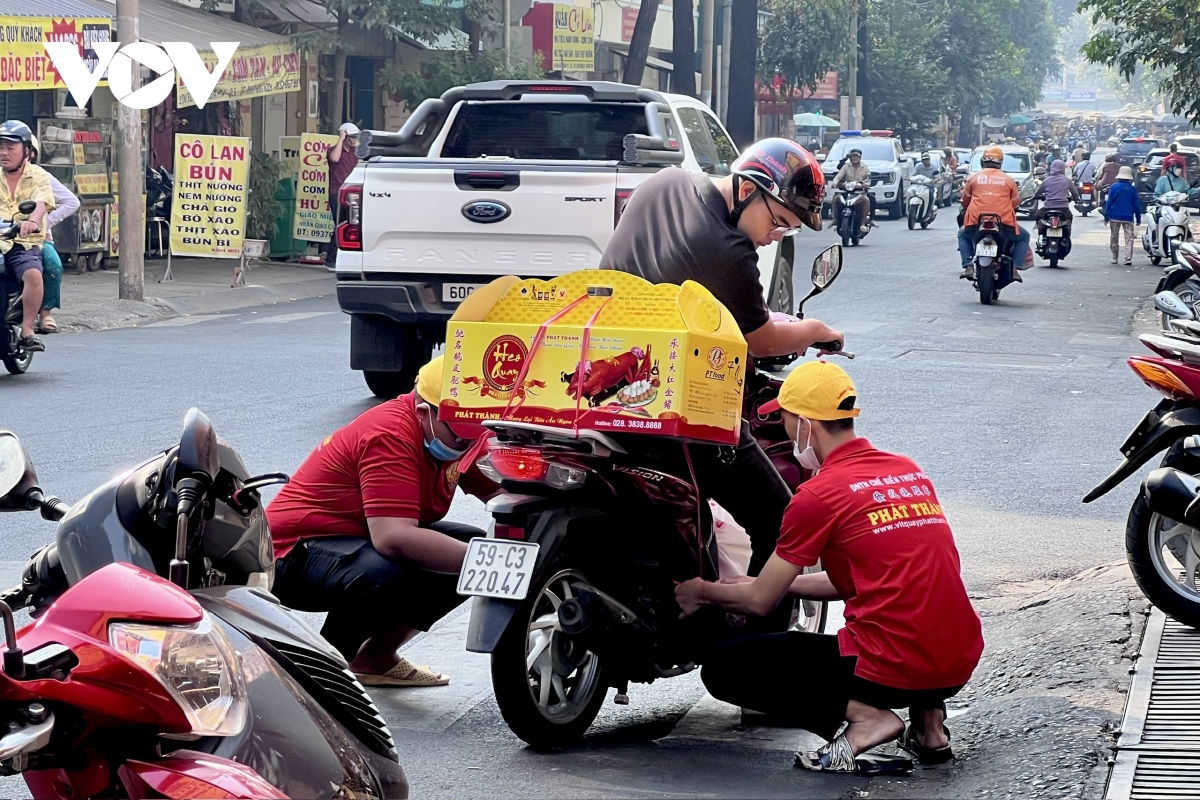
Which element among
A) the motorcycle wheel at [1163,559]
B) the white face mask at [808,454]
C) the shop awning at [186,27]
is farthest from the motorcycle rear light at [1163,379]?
the shop awning at [186,27]

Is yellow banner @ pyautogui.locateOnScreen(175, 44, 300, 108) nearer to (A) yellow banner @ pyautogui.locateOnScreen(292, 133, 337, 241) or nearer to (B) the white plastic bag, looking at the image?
(A) yellow banner @ pyautogui.locateOnScreen(292, 133, 337, 241)

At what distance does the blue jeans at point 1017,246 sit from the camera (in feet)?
66.5

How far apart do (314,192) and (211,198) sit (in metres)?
2.94

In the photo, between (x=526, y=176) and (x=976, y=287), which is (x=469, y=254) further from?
(x=976, y=287)

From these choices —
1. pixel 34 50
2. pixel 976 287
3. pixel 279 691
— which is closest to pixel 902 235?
pixel 976 287

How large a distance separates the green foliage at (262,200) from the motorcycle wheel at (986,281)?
30.7ft

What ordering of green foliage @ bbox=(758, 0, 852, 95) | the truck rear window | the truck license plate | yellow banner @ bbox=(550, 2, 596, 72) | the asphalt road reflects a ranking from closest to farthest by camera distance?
the asphalt road, the truck license plate, the truck rear window, yellow banner @ bbox=(550, 2, 596, 72), green foliage @ bbox=(758, 0, 852, 95)

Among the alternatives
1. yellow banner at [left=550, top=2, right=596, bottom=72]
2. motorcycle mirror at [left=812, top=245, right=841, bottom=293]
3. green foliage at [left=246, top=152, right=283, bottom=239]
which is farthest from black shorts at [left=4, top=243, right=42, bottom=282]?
yellow banner at [left=550, top=2, right=596, bottom=72]

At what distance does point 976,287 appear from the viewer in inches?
806

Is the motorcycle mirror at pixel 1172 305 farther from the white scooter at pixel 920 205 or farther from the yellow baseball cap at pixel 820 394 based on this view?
the white scooter at pixel 920 205

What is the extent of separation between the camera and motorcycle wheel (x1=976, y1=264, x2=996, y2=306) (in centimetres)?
1994

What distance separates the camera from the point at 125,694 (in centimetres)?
232

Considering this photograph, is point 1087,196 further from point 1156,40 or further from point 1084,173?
point 1156,40

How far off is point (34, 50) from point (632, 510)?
15.9 metres
